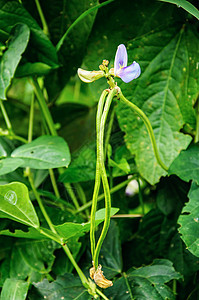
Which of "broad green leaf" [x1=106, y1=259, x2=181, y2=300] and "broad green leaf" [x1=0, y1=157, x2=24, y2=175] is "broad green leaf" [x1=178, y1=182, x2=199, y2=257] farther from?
"broad green leaf" [x1=0, y1=157, x2=24, y2=175]

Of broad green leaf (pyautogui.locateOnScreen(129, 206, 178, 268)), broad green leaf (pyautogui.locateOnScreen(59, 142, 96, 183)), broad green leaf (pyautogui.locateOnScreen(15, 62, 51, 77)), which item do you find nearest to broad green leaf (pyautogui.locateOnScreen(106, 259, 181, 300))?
broad green leaf (pyautogui.locateOnScreen(129, 206, 178, 268))

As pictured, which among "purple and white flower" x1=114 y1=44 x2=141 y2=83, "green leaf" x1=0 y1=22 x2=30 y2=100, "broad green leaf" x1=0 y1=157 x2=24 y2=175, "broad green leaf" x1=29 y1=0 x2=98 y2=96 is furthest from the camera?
"broad green leaf" x1=29 y1=0 x2=98 y2=96

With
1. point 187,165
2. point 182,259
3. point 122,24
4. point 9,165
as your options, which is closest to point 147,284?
point 182,259

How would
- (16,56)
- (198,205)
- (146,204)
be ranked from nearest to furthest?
(198,205)
(16,56)
(146,204)

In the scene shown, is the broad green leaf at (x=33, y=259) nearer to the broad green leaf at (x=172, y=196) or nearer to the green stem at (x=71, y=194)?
the green stem at (x=71, y=194)

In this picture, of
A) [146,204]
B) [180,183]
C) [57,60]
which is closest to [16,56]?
[57,60]

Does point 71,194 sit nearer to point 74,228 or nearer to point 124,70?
point 74,228

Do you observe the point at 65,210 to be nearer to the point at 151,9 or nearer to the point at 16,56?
the point at 16,56
